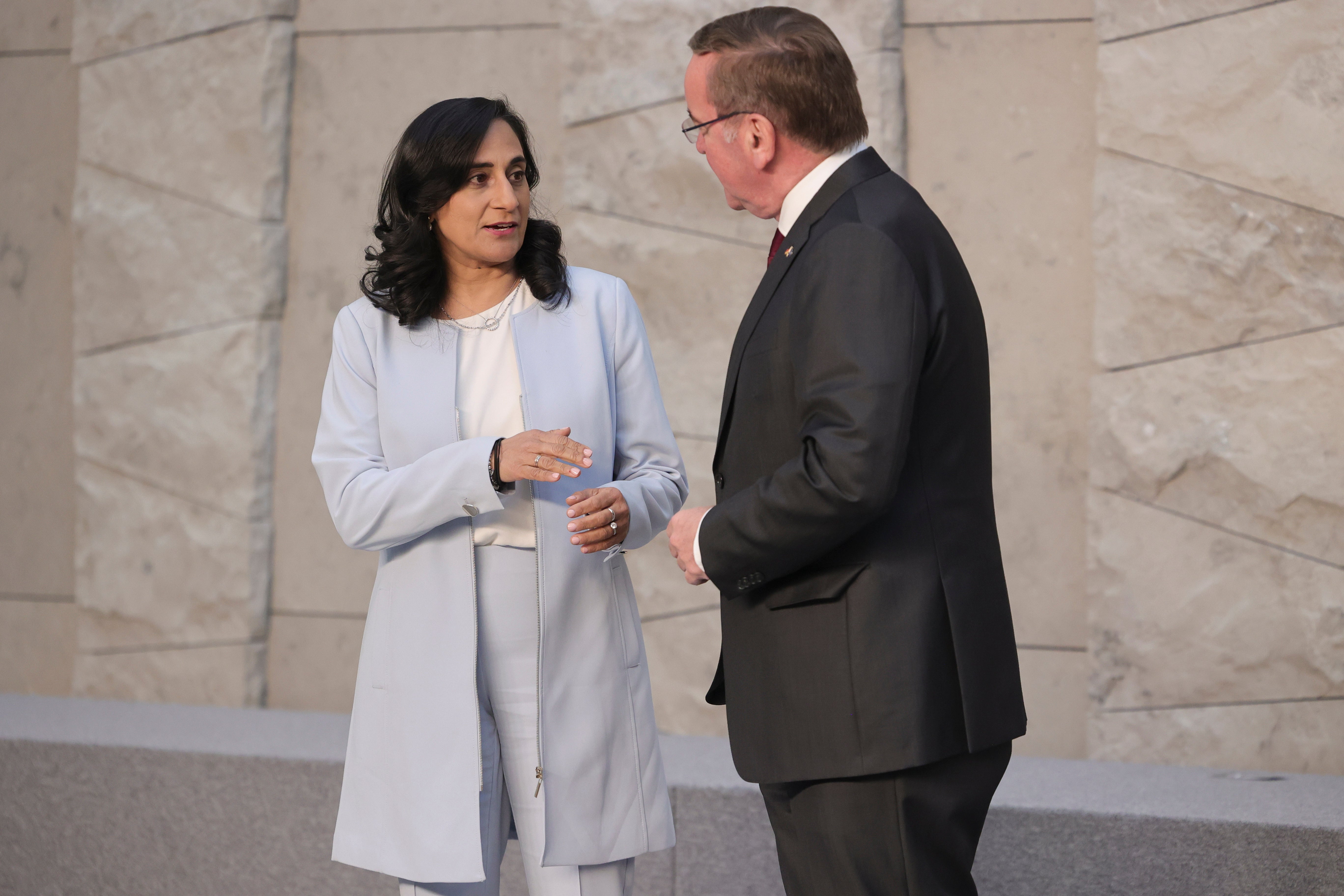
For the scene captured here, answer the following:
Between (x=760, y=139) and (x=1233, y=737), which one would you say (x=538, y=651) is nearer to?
(x=760, y=139)

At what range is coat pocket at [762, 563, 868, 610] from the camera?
64.0 inches

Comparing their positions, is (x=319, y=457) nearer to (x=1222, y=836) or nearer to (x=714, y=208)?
(x=714, y=208)

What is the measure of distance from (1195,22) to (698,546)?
224cm

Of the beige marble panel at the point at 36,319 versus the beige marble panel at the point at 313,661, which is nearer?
the beige marble panel at the point at 313,661

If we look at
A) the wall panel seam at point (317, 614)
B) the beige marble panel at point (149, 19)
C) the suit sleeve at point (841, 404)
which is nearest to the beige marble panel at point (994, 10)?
the beige marble panel at point (149, 19)

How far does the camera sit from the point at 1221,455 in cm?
310

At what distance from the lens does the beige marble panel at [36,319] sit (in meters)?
4.04

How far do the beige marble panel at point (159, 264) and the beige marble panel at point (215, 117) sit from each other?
60 millimetres

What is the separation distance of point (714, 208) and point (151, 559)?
198cm

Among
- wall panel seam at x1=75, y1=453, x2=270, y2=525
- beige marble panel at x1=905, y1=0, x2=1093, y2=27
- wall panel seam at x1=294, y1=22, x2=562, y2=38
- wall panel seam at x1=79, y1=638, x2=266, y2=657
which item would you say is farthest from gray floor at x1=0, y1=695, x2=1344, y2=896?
wall panel seam at x1=294, y1=22, x2=562, y2=38

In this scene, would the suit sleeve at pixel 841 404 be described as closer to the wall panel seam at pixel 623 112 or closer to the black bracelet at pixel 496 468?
the black bracelet at pixel 496 468

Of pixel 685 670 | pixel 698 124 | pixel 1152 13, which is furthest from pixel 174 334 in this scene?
pixel 1152 13

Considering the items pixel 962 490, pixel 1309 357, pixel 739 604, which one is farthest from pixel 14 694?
pixel 1309 357

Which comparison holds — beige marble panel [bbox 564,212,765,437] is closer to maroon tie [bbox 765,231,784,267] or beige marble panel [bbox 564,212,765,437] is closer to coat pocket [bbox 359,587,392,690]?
coat pocket [bbox 359,587,392,690]
